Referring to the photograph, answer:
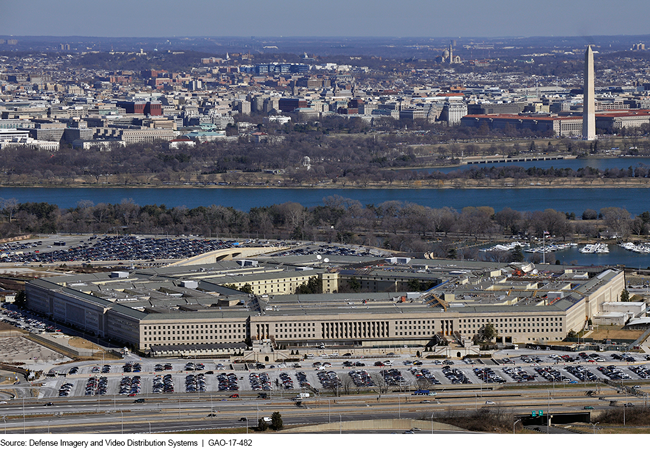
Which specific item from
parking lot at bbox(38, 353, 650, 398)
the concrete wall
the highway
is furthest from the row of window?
the concrete wall

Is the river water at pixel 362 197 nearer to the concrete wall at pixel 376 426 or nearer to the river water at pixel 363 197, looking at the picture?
the river water at pixel 363 197

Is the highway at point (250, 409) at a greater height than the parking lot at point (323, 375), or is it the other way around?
the highway at point (250, 409)

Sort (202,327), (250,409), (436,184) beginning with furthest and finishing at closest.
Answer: (436,184), (202,327), (250,409)

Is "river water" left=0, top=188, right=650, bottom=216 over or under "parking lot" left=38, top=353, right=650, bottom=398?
under

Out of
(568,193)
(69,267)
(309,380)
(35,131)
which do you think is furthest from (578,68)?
(309,380)

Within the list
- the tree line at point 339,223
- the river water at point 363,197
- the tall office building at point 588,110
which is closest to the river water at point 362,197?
the river water at point 363,197

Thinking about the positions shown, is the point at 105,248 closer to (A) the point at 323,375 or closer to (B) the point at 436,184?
(A) the point at 323,375

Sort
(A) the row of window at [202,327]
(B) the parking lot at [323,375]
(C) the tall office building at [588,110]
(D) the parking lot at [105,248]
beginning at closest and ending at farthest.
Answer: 1. (B) the parking lot at [323,375]
2. (A) the row of window at [202,327]
3. (D) the parking lot at [105,248]
4. (C) the tall office building at [588,110]

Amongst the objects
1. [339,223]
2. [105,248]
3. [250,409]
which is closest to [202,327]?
[250,409]

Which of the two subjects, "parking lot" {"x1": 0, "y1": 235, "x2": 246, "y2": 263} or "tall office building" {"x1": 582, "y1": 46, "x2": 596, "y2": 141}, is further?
"tall office building" {"x1": 582, "y1": 46, "x2": 596, "y2": 141}

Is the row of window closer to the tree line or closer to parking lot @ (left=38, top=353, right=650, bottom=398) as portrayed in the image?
parking lot @ (left=38, top=353, right=650, bottom=398)

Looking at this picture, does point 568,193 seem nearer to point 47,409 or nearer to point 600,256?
point 600,256
